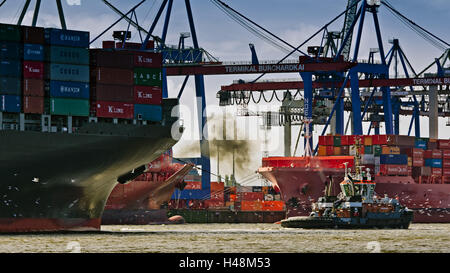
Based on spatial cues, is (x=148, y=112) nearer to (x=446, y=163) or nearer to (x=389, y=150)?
(x=389, y=150)

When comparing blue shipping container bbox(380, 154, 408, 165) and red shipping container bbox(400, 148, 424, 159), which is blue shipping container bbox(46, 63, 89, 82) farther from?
red shipping container bbox(400, 148, 424, 159)

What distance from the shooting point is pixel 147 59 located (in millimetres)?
50688

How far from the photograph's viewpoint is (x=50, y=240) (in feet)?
137

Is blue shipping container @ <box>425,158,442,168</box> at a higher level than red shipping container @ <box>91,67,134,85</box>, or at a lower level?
lower

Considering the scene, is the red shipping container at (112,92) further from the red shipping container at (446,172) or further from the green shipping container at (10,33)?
the red shipping container at (446,172)

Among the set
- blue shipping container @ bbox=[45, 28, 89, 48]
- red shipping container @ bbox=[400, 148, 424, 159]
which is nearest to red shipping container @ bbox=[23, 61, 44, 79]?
blue shipping container @ bbox=[45, 28, 89, 48]

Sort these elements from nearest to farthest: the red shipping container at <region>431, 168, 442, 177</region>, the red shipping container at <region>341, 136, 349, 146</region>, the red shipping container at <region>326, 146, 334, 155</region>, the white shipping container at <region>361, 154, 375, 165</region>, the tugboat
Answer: the tugboat < the white shipping container at <region>361, 154, 375, 165</region> < the red shipping container at <region>341, 136, 349, 146</region> < the red shipping container at <region>326, 146, 334, 155</region> < the red shipping container at <region>431, 168, 442, 177</region>

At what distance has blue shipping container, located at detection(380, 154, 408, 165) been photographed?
8100 centimetres

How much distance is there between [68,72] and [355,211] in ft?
71.4

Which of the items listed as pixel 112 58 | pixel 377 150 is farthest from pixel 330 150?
pixel 112 58

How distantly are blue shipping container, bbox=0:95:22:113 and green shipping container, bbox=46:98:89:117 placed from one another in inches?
65.2

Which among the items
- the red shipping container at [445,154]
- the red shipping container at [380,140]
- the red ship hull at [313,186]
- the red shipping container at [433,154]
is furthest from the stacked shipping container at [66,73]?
the red shipping container at [445,154]
